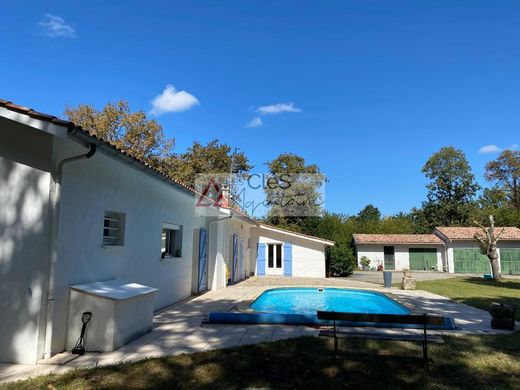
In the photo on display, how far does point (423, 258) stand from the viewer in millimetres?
36188

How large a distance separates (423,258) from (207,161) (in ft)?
A: 73.6

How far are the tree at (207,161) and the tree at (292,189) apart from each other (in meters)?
4.78

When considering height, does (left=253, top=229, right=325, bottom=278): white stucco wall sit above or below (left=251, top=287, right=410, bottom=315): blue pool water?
above

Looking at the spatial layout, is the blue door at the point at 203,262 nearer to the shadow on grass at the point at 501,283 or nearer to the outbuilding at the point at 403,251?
the shadow on grass at the point at 501,283

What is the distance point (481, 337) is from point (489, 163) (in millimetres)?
53582

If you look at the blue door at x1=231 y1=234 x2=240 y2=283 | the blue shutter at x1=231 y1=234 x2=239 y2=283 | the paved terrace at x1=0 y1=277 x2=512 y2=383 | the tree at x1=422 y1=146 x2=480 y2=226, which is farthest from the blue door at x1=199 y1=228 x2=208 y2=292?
the tree at x1=422 y1=146 x2=480 y2=226

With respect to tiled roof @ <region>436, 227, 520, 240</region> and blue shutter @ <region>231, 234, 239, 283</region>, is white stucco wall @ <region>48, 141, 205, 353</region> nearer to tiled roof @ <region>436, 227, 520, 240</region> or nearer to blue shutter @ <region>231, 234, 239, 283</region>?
blue shutter @ <region>231, 234, 239, 283</region>

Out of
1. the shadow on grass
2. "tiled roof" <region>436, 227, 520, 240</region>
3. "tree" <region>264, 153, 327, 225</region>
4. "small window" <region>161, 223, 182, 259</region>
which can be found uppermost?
"tree" <region>264, 153, 327, 225</region>

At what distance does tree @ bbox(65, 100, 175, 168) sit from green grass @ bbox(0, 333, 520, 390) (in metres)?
26.3

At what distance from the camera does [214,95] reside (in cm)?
2222

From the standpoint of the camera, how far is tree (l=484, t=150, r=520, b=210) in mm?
49844

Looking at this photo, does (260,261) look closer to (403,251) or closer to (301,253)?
(301,253)

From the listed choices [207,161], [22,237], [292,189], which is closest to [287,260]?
[207,161]

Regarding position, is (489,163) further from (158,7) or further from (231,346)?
(231,346)
